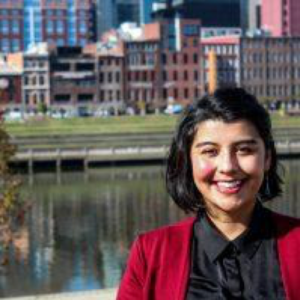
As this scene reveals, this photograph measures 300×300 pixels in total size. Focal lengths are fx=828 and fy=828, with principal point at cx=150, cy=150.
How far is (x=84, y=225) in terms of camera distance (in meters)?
22.9

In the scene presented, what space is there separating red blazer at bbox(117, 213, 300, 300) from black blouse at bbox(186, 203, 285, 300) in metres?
0.03

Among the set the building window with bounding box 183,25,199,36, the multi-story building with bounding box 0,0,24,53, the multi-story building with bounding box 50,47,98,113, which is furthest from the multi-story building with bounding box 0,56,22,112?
the building window with bounding box 183,25,199,36

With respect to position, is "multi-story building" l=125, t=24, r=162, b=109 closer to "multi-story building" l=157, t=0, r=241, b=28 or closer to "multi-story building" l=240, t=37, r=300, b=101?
"multi-story building" l=240, t=37, r=300, b=101

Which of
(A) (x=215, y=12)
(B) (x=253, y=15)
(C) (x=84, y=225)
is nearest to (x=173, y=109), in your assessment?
(B) (x=253, y=15)

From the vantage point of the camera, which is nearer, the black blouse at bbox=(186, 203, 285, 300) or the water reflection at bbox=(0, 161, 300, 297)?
the black blouse at bbox=(186, 203, 285, 300)

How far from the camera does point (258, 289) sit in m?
2.10

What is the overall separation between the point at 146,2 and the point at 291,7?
37.6 m

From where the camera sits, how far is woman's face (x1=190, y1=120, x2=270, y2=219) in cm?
215

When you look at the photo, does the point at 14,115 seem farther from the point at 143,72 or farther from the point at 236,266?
the point at 236,266

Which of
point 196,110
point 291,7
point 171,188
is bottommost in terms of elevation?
point 171,188

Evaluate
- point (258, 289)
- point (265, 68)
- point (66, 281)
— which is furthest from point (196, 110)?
point (265, 68)

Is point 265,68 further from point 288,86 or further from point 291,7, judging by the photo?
point 291,7

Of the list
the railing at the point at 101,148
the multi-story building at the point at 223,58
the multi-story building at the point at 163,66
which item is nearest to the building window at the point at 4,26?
the multi-story building at the point at 163,66

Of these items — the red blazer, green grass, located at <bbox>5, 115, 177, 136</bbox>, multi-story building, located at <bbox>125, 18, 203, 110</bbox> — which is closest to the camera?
the red blazer
